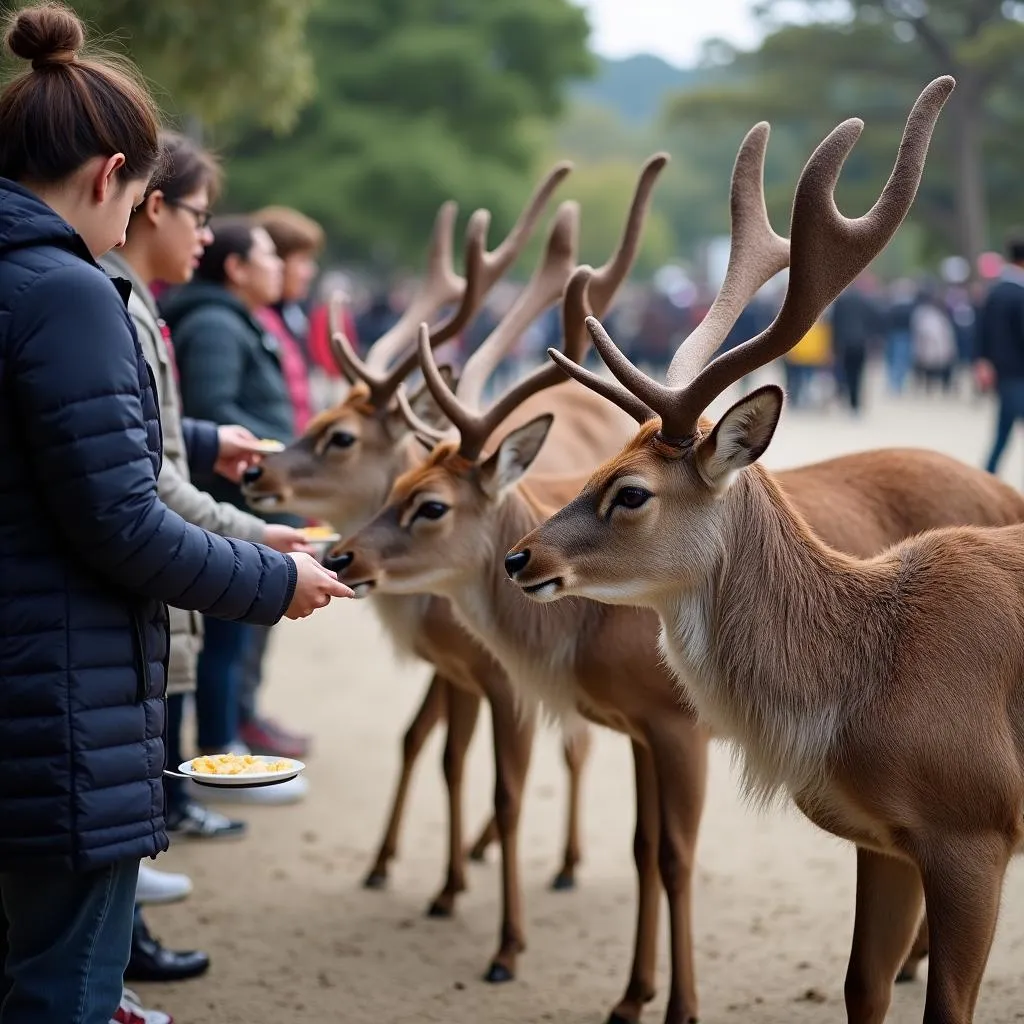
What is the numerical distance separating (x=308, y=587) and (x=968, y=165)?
3320 cm

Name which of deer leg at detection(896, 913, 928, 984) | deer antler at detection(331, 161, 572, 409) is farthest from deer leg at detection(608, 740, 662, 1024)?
deer antler at detection(331, 161, 572, 409)

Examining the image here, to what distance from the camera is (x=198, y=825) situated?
20.9 feet

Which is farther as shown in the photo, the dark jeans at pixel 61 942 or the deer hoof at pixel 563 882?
the deer hoof at pixel 563 882

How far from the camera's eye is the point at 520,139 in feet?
117

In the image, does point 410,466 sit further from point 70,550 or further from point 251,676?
point 70,550

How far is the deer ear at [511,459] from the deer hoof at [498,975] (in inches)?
61.6

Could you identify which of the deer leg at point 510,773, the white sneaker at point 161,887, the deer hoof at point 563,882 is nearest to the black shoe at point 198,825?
the white sneaker at point 161,887

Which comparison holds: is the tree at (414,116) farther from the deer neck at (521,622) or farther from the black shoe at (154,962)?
the black shoe at (154,962)

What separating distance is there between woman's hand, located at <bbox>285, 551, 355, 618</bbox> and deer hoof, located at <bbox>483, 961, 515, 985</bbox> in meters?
2.24

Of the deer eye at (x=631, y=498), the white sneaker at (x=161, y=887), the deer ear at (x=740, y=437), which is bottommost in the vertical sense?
the white sneaker at (x=161, y=887)

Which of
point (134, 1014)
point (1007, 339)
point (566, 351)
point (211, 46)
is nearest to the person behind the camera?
point (134, 1014)

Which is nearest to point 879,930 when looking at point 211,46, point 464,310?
point 464,310

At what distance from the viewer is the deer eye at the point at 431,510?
193 inches

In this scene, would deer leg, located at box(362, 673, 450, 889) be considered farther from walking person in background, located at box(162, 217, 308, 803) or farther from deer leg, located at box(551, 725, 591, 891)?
deer leg, located at box(551, 725, 591, 891)
